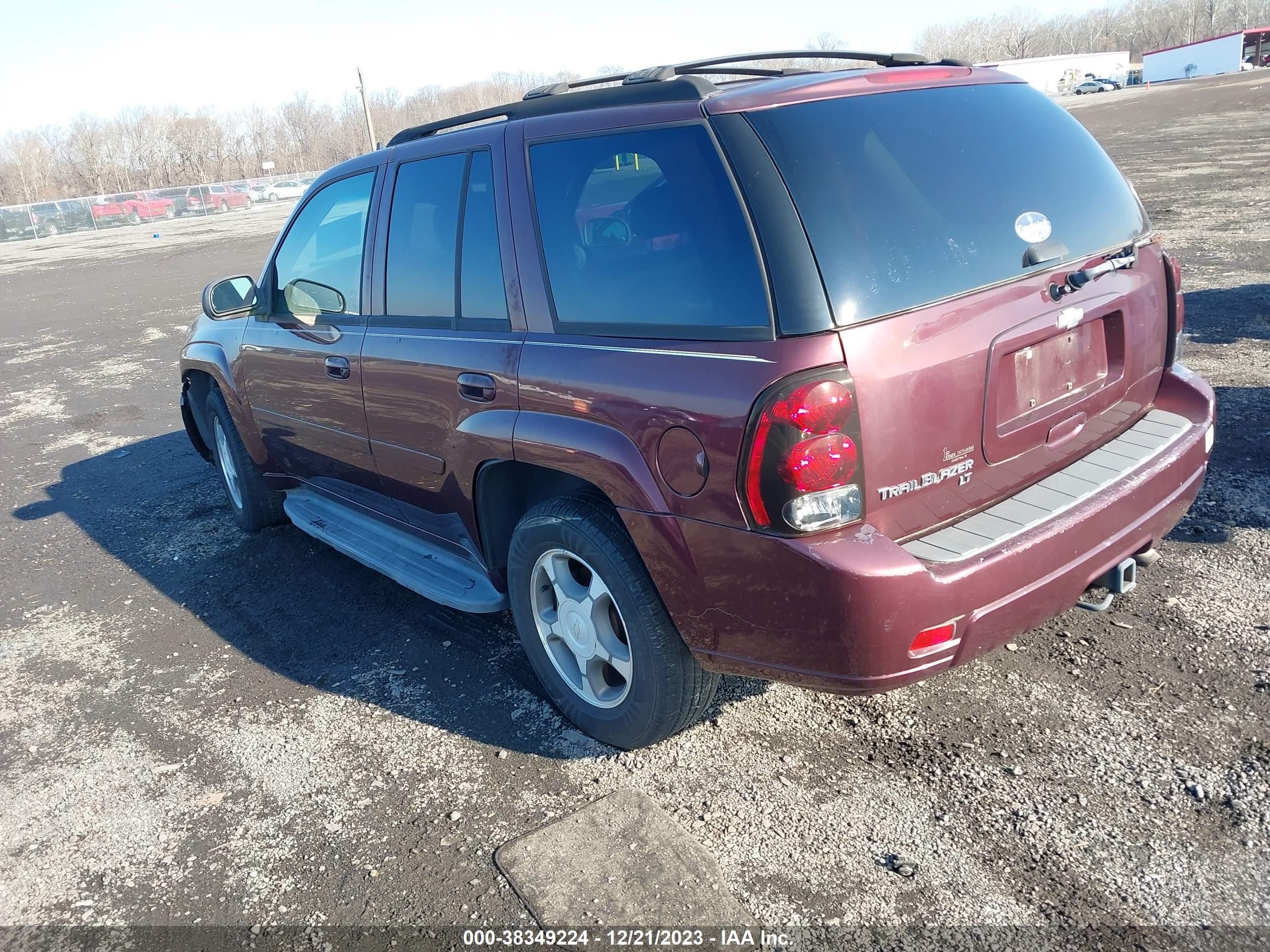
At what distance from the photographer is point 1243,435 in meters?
5.06

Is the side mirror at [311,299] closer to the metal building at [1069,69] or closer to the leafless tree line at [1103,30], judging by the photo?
the metal building at [1069,69]

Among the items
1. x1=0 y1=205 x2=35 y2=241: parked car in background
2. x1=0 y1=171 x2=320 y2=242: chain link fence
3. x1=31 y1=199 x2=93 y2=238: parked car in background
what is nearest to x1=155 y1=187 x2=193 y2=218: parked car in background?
x1=0 y1=171 x2=320 y2=242: chain link fence

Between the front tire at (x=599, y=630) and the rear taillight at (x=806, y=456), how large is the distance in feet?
1.95

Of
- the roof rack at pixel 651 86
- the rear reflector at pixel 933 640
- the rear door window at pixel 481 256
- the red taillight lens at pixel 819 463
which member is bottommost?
the rear reflector at pixel 933 640

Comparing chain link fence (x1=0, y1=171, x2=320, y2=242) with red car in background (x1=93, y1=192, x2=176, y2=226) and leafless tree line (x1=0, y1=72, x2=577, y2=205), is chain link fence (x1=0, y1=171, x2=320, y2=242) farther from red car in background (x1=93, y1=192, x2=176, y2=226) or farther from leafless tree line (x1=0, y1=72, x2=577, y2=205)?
leafless tree line (x1=0, y1=72, x2=577, y2=205)

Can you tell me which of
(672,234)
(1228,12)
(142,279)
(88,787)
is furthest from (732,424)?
(1228,12)

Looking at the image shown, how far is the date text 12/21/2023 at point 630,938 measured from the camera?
2400mm

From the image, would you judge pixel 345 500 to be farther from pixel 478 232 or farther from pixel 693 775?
pixel 693 775

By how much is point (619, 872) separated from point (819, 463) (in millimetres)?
1312

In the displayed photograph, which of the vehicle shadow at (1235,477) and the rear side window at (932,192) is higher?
the rear side window at (932,192)

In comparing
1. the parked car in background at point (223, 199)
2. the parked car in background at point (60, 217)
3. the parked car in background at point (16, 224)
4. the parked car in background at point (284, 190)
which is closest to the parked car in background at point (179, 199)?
the parked car in background at point (223, 199)

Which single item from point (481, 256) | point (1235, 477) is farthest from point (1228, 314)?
point (481, 256)

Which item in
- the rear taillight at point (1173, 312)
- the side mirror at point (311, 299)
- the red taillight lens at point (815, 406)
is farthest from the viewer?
the side mirror at point (311, 299)

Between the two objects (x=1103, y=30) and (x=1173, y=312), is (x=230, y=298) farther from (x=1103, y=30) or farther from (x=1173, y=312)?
(x=1103, y=30)
